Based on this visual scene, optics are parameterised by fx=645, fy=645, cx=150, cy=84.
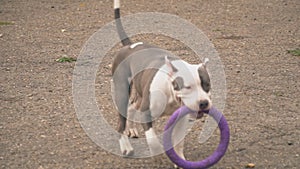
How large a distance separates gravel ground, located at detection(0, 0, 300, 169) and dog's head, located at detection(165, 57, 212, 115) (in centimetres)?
70

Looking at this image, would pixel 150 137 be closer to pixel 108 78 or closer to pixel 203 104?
pixel 203 104

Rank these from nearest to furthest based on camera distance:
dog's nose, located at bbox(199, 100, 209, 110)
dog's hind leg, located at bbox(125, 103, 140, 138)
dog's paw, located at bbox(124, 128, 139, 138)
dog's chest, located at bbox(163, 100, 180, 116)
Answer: dog's nose, located at bbox(199, 100, 209, 110)
dog's chest, located at bbox(163, 100, 180, 116)
dog's hind leg, located at bbox(125, 103, 140, 138)
dog's paw, located at bbox(124, 128, 139, 138)

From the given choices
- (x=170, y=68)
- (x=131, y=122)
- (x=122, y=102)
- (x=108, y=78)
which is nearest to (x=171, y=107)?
(x=170, y=68)

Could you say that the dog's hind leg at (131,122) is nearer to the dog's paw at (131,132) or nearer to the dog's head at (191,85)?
the dog's paw at (131,132)

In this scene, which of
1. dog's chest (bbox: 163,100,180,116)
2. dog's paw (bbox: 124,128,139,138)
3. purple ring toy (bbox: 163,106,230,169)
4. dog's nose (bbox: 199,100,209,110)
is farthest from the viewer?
dog's paw (bbox: 124,128,139,138)

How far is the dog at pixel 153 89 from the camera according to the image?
4.02m

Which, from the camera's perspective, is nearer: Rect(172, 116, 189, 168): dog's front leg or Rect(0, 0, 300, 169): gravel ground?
Rect(172, 116, 189, 168): dog's front leg

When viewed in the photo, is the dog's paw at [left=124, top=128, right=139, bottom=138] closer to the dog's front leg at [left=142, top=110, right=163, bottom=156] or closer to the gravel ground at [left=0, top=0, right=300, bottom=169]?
the gravel ground at [left=0, top=0, right=300, bottom=169]

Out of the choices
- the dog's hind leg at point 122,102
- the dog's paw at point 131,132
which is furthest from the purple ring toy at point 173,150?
the dog's paw at point 131,132

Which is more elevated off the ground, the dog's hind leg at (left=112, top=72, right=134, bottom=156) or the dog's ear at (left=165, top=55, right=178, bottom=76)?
the dog's ear at (left=165, top=55, right=178, bottom=76)

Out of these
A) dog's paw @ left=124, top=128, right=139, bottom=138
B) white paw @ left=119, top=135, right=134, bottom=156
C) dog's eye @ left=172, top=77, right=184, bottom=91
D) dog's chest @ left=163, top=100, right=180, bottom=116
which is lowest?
dog's paw @ left=124, top=128, right=139, bottom=138

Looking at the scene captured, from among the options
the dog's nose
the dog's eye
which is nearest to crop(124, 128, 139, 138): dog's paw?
the dog's eye

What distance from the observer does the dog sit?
13.2 ft

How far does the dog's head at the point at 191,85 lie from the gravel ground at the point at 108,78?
700 mm
